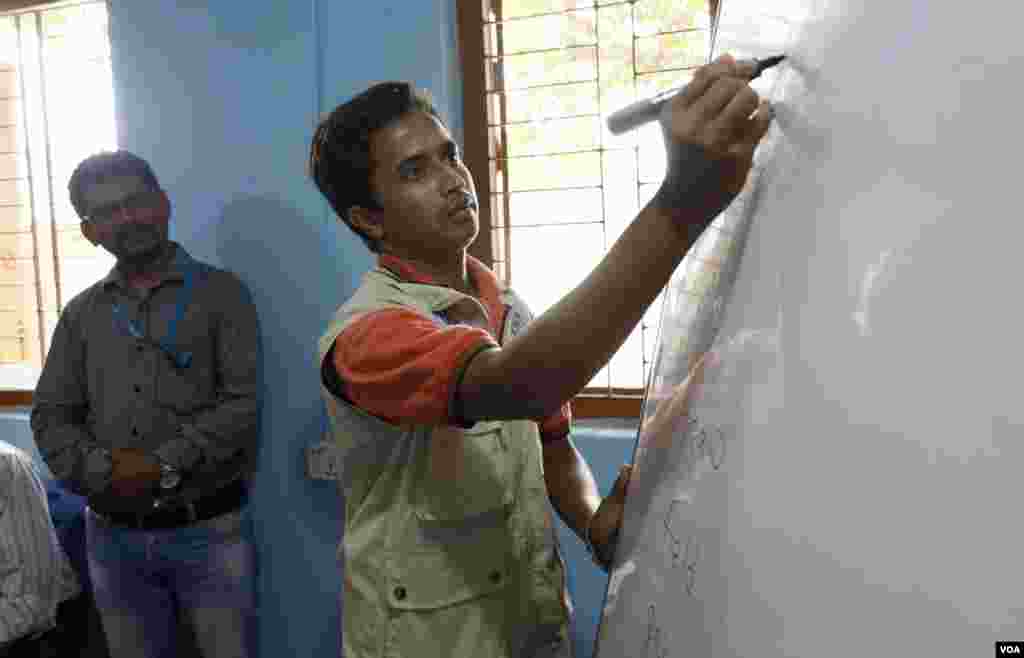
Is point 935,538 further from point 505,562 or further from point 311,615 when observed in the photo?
point 311,615

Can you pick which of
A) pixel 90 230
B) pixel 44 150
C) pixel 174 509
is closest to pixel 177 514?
pixel 174 509

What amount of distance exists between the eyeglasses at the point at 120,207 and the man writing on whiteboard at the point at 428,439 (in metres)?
1.09

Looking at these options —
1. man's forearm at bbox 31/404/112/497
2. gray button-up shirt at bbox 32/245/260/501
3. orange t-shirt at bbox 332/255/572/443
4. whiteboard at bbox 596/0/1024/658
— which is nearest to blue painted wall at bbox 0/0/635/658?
gray button-up shirt at bbox 32/245/260/501

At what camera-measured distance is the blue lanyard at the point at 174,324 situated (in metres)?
2.02

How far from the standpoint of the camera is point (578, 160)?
1981 mm

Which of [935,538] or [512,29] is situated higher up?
[512,29]

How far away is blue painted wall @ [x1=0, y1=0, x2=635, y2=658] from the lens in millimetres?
2111

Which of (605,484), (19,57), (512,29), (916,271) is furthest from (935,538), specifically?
(19,57)

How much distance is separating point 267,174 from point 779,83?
6.37 ft

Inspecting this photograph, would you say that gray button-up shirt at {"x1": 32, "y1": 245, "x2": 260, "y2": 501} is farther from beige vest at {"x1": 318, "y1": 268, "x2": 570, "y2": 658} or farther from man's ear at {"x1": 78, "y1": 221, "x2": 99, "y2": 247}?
beige vest at {"x1": 318, "y1": 268, "x2": 570, "y2": 658}

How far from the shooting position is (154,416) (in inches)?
79.1

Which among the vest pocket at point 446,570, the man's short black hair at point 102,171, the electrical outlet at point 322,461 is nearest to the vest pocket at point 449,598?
the vest pocket at point 446,570

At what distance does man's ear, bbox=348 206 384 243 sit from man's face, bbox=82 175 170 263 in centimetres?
115

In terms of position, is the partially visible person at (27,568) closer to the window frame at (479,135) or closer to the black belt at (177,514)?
the black belt at (177,514)
